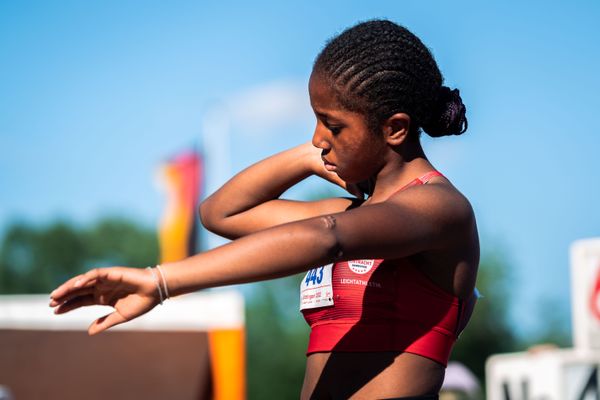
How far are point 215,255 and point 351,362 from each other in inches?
25.5

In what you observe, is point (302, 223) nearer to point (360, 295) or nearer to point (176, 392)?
point (360, 295)

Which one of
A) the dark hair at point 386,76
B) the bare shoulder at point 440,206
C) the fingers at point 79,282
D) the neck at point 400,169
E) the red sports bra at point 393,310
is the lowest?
the red sports bra at point 393,310

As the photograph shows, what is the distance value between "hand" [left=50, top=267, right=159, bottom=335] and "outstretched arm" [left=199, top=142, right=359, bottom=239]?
1013 millimetres

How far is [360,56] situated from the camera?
2.85 meters

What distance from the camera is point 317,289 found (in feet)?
9.77

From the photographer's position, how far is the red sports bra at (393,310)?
112 inches

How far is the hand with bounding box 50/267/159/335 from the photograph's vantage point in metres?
2.45

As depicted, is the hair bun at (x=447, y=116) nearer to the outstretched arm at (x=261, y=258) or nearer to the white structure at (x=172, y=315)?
the outstretched arm at (x=261, y=258)

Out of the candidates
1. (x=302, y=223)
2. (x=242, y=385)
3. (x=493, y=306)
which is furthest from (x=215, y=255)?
(x=493, y=306)

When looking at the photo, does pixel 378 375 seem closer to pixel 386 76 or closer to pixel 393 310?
pixel 393 310

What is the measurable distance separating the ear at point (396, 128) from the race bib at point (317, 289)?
1.37ft

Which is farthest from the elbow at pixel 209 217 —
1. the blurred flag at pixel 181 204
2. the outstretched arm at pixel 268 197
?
the blurred flag at pixel 181 204

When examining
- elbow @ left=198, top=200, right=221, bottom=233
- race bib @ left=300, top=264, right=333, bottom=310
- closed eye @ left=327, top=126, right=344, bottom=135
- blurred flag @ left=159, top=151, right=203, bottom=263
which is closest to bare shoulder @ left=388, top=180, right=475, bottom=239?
closed eye @ left=327, top=126, right=344, bottom=135

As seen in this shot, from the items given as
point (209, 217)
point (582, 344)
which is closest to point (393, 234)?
point (209, 217)
